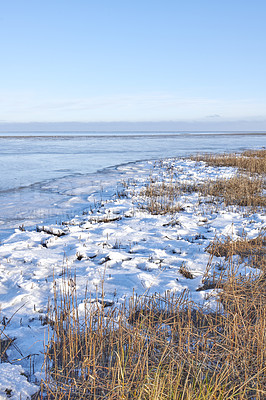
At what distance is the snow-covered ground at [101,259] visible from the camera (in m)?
3.40

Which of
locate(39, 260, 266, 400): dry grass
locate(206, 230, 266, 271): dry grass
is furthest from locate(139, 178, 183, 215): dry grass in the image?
locate(39, 260, 266, 400): dry grass

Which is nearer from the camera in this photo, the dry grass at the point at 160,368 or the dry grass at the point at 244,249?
the dry grass at the point at 160,368

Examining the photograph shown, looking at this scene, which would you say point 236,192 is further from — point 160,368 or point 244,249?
point 160,368

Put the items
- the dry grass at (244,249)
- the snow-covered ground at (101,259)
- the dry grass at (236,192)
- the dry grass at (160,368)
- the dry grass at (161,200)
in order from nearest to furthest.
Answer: the dry grass at (160,368), the snow-covered ground at (101,259), the dry grass at (244,249), the dry grass at (161,200), the dry grass at (236,192)

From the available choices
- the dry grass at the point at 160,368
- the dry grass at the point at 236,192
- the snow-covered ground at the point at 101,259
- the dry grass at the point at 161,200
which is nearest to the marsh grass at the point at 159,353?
the dry grass at the point at 160,368

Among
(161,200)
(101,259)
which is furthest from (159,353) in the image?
(161,200)

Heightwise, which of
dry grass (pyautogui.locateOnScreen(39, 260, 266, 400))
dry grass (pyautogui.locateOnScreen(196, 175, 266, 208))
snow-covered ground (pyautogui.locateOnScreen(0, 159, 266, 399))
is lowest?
snow-covered ground (pyautogui.locateOnScreen(0, 159, 266, 399))

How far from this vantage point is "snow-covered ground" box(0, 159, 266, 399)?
3.40 metres

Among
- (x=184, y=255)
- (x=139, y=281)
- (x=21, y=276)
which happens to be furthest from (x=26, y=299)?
(x=184, y=255)

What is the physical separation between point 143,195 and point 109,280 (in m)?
6.79

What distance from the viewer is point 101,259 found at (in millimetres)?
5645

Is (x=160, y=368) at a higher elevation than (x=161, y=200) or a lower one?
lower

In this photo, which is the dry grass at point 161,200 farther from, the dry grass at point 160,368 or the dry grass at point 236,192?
the dry grass at point 160,368

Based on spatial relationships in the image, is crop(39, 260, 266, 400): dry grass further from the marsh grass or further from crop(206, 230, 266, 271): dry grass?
crop(206, 230, 266, 271): dry grass
